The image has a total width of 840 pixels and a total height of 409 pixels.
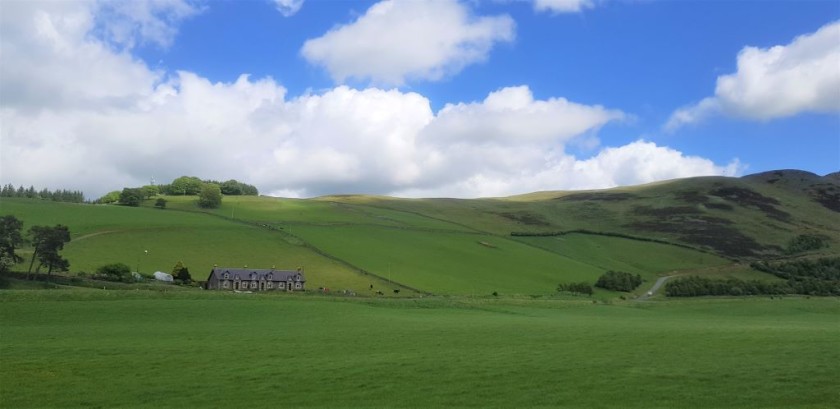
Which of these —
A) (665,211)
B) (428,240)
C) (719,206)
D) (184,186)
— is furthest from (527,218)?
(184,186)

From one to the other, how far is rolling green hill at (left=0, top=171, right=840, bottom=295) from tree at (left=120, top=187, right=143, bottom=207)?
342 centimetres

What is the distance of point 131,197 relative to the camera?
136125mm

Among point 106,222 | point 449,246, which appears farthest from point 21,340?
point 449,246

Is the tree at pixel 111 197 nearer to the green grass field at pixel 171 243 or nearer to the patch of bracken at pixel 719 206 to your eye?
the green grass field at pixel 171 243

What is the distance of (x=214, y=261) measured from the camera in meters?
90.8

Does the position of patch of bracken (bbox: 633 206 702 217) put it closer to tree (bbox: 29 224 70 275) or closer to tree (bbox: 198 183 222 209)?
tree (bbox: 198 183 222 209)

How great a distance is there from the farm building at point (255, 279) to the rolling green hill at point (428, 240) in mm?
2779

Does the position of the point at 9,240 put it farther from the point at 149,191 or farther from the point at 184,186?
the point at 184,186

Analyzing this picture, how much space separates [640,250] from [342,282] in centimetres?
8856

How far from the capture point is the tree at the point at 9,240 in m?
62.9

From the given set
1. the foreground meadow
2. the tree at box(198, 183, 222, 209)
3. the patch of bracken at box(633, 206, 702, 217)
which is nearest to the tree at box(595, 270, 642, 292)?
the foreground meadow

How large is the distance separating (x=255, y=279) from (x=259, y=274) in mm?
1050

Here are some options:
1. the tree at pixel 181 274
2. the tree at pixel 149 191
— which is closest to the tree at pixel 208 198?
the tree at pixel 149 191

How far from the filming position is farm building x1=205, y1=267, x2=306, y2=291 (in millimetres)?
83188
